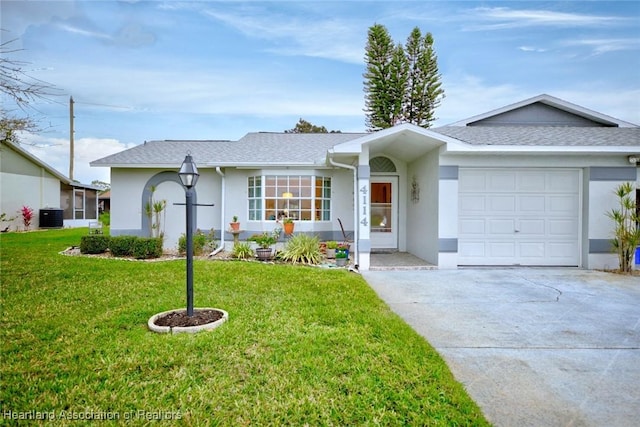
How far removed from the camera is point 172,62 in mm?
11773

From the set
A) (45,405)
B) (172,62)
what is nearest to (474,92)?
(172,62)

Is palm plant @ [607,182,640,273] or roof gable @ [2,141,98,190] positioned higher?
roof gable @ [2,141,98,190]

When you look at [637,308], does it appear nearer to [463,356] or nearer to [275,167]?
[463,356]

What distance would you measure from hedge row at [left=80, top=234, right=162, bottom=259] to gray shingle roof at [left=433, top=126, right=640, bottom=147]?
29.9ft

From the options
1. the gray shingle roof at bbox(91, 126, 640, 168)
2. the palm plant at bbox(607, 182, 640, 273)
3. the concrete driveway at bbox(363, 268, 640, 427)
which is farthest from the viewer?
the gray shingle roof at bbox(91, 126, 640, 168)

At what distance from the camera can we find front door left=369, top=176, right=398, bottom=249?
11.7 metres

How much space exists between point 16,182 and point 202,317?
21.0 m

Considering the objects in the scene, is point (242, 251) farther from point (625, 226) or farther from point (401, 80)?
point (401, 80)

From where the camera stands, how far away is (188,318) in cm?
443

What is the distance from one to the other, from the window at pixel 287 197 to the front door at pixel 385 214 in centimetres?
206

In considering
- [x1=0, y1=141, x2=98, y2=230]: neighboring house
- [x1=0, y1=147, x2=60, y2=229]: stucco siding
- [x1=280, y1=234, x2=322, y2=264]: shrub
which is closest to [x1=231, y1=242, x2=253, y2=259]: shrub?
[x1=280, y1=234, x2=322, y2=264]: shrub

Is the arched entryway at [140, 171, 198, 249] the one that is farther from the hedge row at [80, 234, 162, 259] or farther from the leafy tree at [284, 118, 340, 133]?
the leafy tree at [284, 118, 340, 133]

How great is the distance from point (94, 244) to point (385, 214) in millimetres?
9411

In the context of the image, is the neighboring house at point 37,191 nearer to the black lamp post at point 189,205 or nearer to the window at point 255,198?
the window at point 255,198
